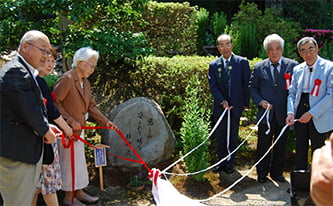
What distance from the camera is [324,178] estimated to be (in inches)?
47.1

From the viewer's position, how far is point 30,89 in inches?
108

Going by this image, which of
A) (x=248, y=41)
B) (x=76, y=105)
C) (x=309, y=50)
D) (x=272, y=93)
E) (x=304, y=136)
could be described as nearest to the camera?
(x=76, y=105)

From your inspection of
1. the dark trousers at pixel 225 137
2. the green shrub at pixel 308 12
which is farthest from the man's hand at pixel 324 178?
the green shrub at pixel 308 12

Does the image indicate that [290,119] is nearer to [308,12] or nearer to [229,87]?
[229,87]

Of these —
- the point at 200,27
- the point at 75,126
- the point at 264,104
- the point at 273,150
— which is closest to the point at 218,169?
the point at 273,150

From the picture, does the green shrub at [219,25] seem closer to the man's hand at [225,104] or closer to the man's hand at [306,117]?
the man's hand at [225,104]

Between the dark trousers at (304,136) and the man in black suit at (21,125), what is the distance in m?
3.10

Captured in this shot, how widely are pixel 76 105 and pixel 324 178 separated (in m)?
3.20

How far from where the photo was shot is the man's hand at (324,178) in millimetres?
1185

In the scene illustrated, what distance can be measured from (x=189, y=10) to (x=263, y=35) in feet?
8.52

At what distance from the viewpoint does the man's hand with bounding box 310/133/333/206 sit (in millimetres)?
1185

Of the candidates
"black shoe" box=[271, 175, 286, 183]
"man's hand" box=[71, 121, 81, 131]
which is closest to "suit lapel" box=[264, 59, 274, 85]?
"black shoe" box=[271, 175, 286, 183]

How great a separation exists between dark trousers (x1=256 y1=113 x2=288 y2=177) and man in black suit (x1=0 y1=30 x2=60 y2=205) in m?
3.04

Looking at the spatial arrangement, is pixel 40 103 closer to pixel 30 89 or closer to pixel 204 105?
pixel 30 89
